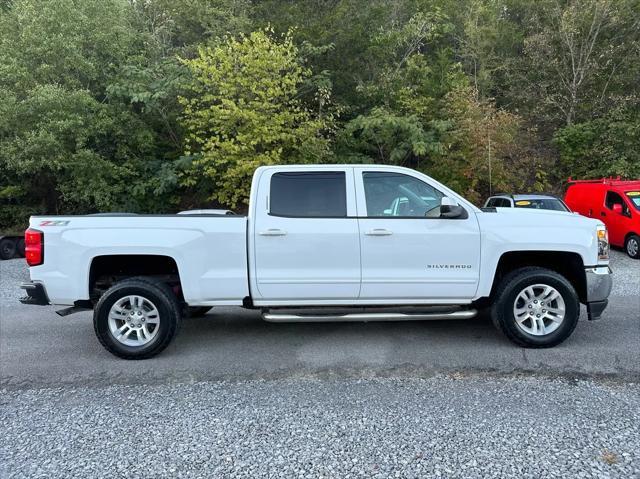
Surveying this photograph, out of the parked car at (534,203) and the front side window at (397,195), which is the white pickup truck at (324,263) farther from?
the parked car at (534,203)

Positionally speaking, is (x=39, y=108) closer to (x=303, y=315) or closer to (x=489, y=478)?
(x=303, y=315)

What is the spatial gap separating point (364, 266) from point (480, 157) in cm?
1125

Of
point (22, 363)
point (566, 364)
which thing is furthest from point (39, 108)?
point (566, 364)

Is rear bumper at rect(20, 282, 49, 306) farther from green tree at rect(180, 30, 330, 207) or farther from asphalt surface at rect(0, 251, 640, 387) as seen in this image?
green tree at rect(180, 30, 330, 207)

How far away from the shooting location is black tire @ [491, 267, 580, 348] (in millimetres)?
4844

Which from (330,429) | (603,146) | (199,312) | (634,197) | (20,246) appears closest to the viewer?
(330,429)

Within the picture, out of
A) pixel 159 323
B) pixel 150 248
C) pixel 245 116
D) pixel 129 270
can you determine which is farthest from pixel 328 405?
pixel 245 116

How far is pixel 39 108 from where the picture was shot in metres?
13.3

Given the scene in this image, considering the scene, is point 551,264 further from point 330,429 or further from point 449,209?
point 330,429

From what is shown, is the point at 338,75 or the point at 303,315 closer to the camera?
the point at 303,315

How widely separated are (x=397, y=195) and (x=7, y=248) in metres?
11.7

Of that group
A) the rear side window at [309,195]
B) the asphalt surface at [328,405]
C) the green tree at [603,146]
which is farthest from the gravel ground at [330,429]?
the green tree at [603,146]

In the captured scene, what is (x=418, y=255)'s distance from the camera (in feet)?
16.1

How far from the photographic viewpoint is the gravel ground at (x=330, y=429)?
2.91 metres
